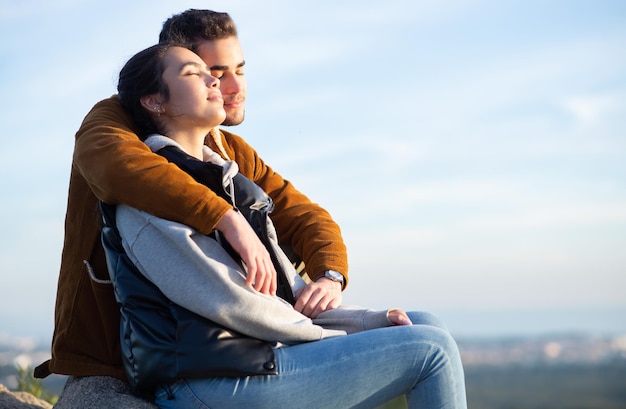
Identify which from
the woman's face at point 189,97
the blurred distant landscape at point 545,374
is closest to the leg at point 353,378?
the woman's face at point 189,97

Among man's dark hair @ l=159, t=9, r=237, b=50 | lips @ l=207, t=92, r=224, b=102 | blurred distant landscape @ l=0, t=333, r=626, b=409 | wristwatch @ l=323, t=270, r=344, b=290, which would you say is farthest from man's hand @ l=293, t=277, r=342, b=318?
blurred distant landscape @ l=0, t=333, r=626, b=409

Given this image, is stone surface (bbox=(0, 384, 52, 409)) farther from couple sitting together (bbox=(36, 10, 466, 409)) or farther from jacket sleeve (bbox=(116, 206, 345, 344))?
jacket sleeve (bbox=(116, 206, 345, 344))

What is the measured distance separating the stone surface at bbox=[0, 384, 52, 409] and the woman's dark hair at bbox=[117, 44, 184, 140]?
149 centimetres

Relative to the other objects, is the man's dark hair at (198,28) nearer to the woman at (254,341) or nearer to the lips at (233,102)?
the lips at (233,102)

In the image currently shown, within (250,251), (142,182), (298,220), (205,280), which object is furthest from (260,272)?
(298,220)

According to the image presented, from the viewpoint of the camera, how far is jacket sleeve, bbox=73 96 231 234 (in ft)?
9.99

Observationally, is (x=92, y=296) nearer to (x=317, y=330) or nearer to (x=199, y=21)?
(x=317, y=330)

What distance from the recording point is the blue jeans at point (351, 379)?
293 centimetres

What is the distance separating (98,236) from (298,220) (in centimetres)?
103

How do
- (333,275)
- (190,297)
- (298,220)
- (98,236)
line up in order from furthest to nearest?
(298,220), (333,275), (98,236), (190,297)

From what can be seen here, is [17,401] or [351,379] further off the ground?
[351,379]

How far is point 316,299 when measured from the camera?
11.4ft

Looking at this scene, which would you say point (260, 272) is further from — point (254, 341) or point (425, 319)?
point (425, 319)

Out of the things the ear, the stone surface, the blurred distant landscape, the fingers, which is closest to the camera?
the fingers
